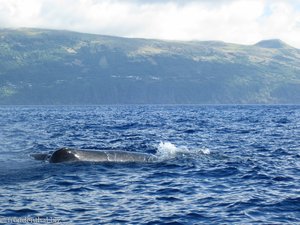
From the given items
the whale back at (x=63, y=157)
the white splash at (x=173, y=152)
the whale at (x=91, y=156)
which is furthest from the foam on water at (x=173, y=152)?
the whale back at (x=63, y=157)

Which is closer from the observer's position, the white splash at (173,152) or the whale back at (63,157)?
the whale back at (63,157)

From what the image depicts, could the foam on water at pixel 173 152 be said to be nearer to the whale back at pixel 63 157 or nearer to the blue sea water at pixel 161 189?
the blue sea water at pixel 161 189

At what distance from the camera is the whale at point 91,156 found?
3109 cm

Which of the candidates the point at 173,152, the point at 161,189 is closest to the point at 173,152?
the point at 173,152

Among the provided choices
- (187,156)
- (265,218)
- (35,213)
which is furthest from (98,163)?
(265,218)

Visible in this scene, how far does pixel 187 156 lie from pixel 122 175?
9.42m

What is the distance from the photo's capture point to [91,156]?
106ft

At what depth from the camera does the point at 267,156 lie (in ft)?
117

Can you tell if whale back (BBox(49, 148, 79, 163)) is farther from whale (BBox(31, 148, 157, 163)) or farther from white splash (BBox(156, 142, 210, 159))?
white splash (BBox(156, 142, 210, 159))

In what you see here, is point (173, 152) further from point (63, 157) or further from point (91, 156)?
point (63, 157)

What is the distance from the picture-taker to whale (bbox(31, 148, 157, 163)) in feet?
102

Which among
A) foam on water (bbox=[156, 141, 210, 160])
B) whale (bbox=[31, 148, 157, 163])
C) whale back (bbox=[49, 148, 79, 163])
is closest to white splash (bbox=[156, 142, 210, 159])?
foam on water (bbox=[156, 141, 210, 160])

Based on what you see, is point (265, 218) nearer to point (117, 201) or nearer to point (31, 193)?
point (117, 201)

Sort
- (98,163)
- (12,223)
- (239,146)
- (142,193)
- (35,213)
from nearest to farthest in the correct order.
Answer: (12,223)
(35,213)
(142,193)
(98,163)
(239,146)
